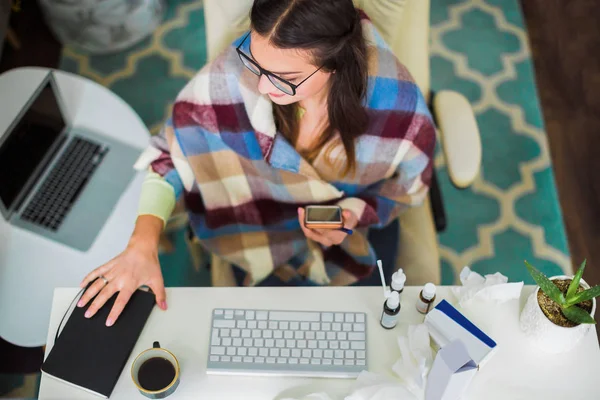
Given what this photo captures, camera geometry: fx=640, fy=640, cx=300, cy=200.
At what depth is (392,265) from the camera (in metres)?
1.53

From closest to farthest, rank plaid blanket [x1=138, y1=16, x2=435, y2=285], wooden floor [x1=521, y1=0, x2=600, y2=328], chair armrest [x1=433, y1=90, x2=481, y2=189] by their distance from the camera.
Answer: plaid blanket [x1=138, y1=16, x2=435, y2=285] < chair armrest [x1=433, y1=90, x2=481, y2=189] < wooden floor [x1=521, y1=0, x2=600, y2=328]

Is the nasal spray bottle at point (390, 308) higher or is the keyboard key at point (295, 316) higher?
the nasal spray bottle at point (390, 308)

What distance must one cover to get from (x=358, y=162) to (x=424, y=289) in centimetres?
33

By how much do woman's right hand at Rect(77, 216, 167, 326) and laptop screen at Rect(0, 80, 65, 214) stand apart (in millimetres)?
408

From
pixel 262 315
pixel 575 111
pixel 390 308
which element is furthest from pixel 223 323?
pixel 575 111

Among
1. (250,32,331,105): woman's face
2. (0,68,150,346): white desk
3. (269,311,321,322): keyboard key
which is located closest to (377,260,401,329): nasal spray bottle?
(269,311,321,322): keyboard key

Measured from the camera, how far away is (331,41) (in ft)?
3.36

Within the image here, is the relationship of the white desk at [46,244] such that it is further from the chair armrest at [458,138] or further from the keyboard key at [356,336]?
the chair armrest at [458,138]

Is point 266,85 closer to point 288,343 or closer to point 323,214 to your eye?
point 323,214

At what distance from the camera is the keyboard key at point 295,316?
1175mm

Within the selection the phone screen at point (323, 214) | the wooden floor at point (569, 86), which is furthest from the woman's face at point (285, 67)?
the wooden floor at point (569, 86)

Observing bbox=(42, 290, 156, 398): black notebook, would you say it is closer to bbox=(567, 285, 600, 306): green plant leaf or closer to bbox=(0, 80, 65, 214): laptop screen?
bbox=(0, 80, 65, 214): laptop screen

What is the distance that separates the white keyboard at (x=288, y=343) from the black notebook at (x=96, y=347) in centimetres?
Answer: 15

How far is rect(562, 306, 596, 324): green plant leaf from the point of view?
1042mm
